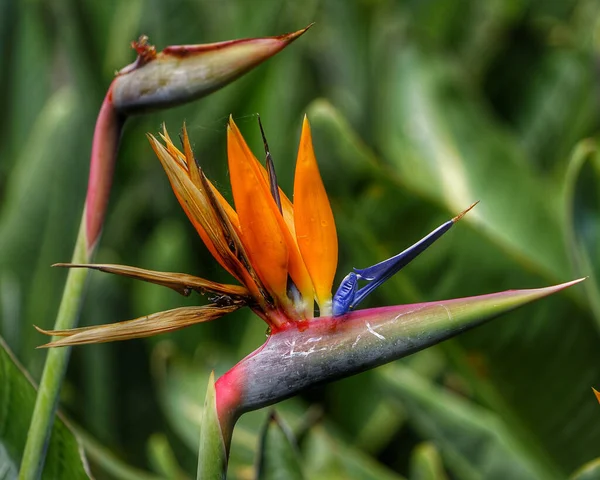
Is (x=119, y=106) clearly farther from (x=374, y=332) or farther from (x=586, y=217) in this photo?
(x=586, y=217)

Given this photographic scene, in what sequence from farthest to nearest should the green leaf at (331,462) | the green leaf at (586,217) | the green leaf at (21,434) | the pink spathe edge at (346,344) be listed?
the green leaf at (331,462) → the green leaf at (586,217) → the green leaf at (21,434) → the pink spathe edge at (346,344)

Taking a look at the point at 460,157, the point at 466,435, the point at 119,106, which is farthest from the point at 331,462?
the point at 119,106

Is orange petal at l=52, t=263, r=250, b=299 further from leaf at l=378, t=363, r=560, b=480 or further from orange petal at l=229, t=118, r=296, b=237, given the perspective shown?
leaf at l=378, t=363, r=560, b=480

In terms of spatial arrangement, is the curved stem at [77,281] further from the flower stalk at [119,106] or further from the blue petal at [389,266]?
the blue petal at [389,266]

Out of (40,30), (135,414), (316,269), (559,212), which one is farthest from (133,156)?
(316,269)

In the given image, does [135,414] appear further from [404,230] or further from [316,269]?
[316,269]

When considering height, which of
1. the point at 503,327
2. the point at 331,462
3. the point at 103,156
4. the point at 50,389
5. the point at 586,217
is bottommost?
the point at 331,462

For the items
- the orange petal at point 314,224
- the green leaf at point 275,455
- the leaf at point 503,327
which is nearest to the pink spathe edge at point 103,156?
the orange petal at point 314,224
